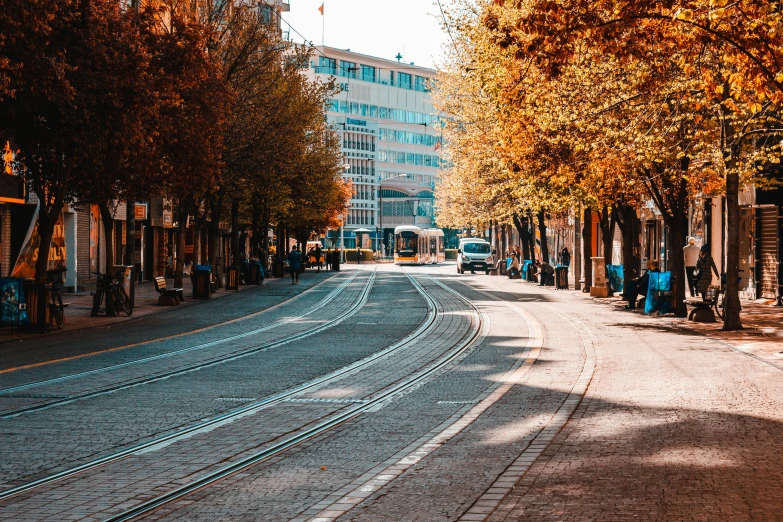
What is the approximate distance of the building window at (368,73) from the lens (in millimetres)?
147125

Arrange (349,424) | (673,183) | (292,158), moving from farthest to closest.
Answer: (292,158), (673,183), (349,424)

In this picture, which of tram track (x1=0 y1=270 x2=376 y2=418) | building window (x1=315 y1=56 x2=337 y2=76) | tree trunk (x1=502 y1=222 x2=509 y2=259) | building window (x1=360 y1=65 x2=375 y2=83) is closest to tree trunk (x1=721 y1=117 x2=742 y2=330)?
tram track (x1=0 y1=270 x2=376 y2=418)

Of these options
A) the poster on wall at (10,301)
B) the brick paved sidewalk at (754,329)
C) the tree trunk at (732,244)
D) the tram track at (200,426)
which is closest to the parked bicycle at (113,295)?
the poster on wall at (10,301)

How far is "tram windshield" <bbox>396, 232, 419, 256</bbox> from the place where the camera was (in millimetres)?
96750

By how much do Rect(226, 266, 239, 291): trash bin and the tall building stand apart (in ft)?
321

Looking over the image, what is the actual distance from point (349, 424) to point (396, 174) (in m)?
150

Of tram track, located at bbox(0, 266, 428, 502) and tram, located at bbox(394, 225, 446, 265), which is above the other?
tram, located at bbox(394, 225, 446, 265)

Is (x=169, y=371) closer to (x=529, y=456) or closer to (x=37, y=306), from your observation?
(x=529, y=456)

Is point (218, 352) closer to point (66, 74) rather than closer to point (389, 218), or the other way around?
point (66, 74)

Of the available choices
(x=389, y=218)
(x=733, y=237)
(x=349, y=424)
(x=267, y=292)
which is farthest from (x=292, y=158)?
(x=389, y=218)

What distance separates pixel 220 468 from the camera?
850 centimetres

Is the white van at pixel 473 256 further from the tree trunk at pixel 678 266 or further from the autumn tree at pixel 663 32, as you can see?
the autumn tree at pixel 663 32

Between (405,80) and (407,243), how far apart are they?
62.4 meters

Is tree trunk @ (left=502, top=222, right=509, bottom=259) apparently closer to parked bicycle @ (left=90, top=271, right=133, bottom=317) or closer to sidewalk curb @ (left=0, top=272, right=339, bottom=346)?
sidewalk curb @ (left=0, top=272, right=339, bottom=346)
